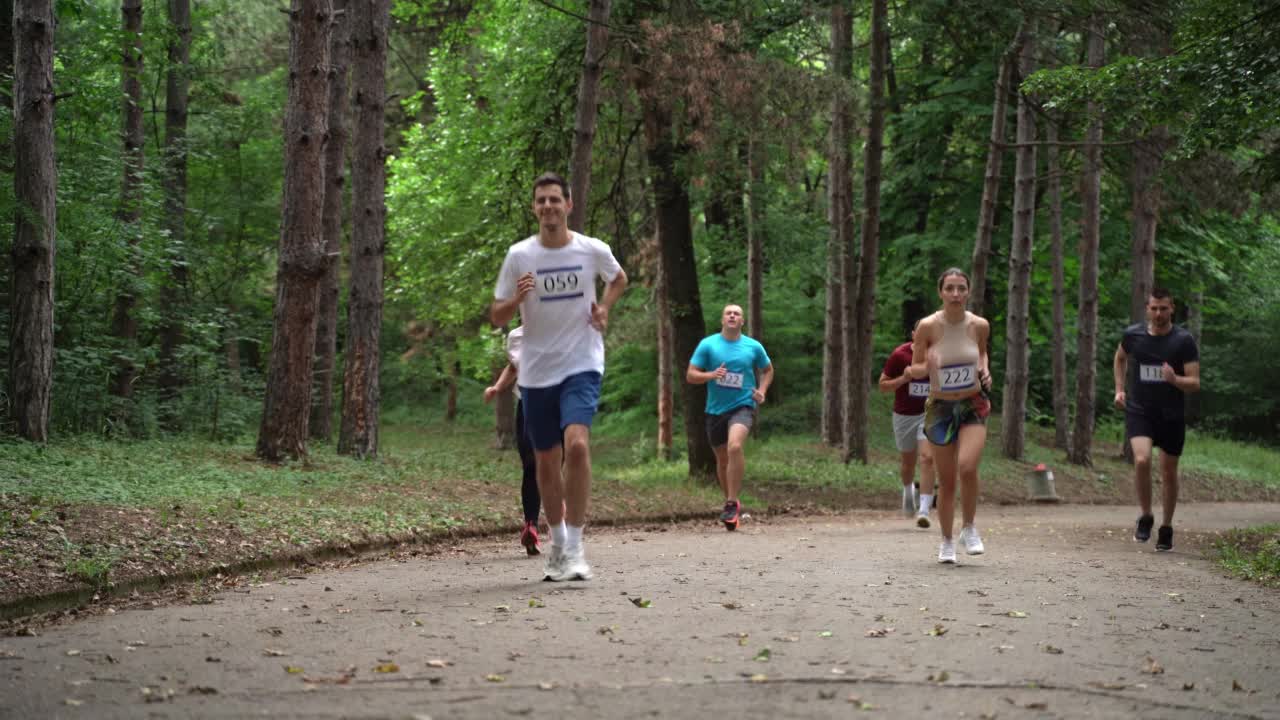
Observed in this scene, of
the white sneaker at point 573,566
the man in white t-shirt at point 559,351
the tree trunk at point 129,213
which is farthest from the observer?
the tree trunk at point 129,213

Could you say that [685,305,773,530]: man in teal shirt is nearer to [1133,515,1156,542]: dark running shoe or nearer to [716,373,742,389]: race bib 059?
[716,373,742,389]: race bib 059

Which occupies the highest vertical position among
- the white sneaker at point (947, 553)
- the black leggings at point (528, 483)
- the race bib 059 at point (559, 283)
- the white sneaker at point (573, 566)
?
the race bib 059 at point (559, 283)

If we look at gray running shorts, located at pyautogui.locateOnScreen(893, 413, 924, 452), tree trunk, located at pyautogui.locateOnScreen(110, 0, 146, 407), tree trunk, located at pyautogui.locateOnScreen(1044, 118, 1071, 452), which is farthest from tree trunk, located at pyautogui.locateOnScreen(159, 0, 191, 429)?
tree trunk, located at pyautogui.locateOnScreen(1044, 118, 1071, 452)

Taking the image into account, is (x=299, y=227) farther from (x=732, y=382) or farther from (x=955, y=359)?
(x=955, y=359)

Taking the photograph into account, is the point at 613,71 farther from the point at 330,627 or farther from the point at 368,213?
the point at 330,627

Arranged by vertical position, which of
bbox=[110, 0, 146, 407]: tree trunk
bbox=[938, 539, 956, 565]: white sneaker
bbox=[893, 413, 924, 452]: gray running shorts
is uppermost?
bbox=[110, 0, 146, 407]: tree trunk

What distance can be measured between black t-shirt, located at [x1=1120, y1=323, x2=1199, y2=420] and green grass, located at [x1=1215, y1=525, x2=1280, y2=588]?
1.39m

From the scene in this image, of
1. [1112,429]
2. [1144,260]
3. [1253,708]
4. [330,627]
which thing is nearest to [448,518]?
[330,627]

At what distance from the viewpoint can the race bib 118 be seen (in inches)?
400

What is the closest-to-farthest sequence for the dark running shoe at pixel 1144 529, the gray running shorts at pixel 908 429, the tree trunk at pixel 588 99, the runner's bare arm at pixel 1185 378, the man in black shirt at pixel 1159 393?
1. the runner's bare arm at pixel 1185 378
2. the man in black shirt at pixel 1159 393
3. the dark running shoe at pixel 1144 529
4. the gray running shorts at pixel 908 429
5. the tree trunk at pixel 588 99

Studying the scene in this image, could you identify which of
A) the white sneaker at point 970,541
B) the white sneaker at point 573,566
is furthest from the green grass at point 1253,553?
the white sneaker at point 573,566

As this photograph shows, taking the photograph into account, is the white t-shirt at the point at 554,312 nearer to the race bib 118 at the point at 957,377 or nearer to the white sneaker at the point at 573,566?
the white sneaker at the point at 573,566

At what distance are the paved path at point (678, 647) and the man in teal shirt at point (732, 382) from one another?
445cm

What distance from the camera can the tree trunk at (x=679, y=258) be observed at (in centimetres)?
1923
